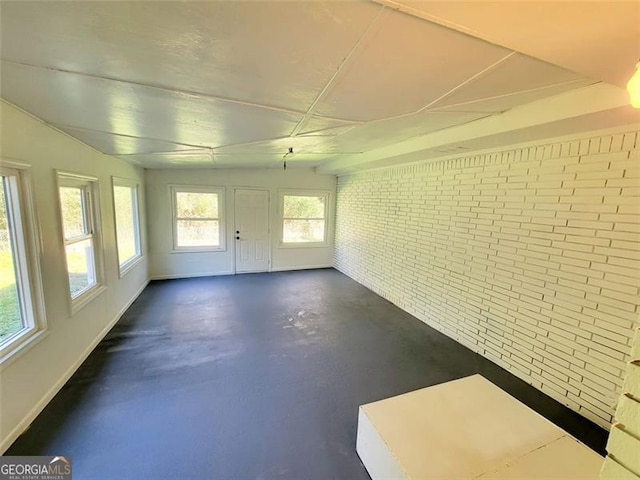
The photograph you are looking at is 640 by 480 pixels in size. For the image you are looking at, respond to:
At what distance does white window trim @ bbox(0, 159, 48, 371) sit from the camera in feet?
6.29

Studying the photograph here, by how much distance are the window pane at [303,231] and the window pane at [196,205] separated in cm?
162

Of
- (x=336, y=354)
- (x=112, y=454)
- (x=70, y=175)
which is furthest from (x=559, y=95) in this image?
(x=70, y=175)

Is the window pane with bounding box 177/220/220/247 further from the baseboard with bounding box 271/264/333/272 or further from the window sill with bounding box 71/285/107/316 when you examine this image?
the window sill with bounding box 71/285/107/316

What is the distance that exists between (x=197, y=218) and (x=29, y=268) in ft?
12.4

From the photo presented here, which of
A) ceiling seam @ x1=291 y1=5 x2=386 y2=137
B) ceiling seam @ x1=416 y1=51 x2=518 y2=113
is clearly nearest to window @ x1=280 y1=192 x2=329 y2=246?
ceiling seam @ x1=291 y1=5 x2=386 y2=137

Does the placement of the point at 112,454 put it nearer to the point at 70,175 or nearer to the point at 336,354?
the point at 336,354

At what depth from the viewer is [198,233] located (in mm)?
5809

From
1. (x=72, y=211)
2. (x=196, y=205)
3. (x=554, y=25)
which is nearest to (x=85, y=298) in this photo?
(x=72, y=211)

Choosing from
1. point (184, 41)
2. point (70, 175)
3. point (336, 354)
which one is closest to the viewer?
point (184, 41)

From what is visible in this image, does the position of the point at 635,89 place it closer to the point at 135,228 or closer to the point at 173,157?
the point at 173,157

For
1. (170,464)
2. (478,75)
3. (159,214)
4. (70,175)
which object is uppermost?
(478,75)

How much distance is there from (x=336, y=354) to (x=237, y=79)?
2.80 m

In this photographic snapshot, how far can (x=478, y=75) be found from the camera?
1448mm

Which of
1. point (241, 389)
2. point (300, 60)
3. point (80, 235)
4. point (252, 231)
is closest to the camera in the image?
point (300, 60)
